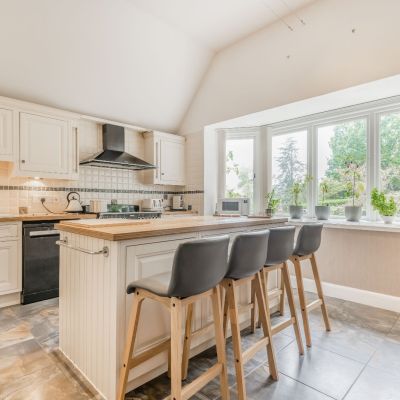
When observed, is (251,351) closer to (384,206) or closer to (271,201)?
(384,206)

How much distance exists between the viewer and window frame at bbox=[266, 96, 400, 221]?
339cm

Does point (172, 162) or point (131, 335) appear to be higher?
point (172, 162)

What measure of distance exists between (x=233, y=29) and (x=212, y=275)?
3427 mm

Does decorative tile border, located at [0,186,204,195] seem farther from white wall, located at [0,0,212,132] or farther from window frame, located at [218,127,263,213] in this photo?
white wall, located at [0,0,212,132]

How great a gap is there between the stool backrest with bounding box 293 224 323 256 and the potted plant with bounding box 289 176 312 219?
5.02 ft

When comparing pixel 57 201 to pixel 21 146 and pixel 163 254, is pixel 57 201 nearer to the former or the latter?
pixel 21 146

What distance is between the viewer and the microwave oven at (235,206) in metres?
3.93

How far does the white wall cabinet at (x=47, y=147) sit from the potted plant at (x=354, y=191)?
363 cm

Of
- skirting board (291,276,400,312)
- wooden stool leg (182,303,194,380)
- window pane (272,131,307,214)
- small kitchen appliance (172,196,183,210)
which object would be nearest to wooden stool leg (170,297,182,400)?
wooden stool leg (182,303,194,380)

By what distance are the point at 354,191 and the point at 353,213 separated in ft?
1.00

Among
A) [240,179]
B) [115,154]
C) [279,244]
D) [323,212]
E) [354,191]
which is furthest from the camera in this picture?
[240,179]

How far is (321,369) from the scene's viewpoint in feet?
6.29

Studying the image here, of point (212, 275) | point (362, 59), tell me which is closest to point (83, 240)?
point (212, 275)

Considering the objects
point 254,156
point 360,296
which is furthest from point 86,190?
point 360,296
